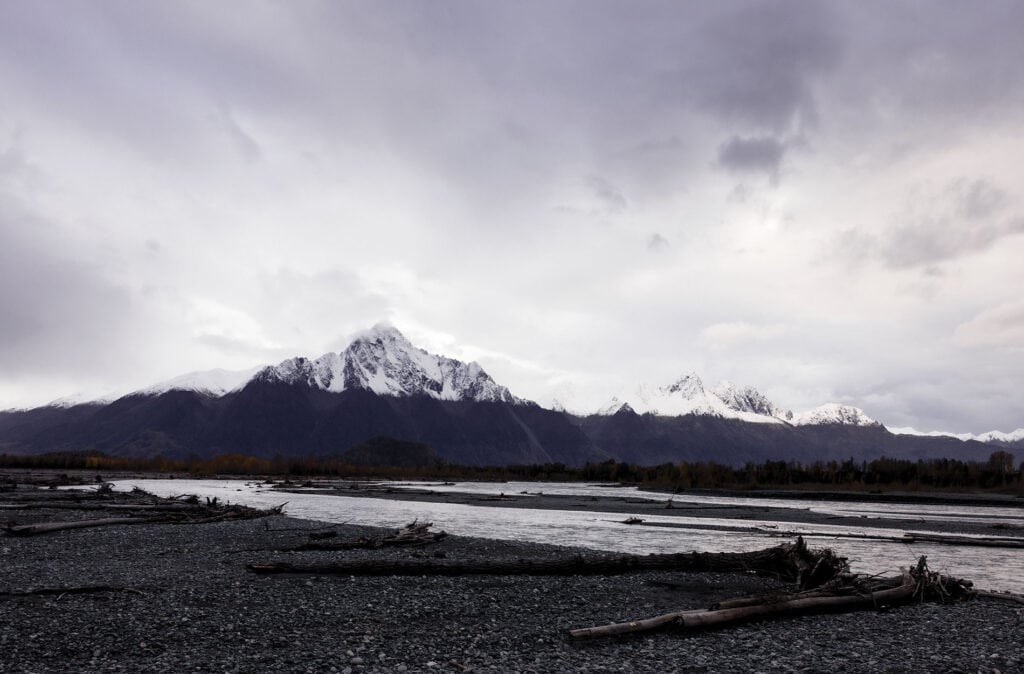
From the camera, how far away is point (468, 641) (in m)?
15.5

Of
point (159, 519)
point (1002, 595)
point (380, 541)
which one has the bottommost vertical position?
point (159, 519)

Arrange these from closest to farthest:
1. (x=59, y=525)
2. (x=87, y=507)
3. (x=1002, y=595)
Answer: (x=1002, y=595) → (x=59, y=525) → (x=87, y=507)

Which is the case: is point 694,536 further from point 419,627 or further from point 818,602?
point 419,627

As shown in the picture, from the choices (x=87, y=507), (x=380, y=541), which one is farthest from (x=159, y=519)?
(x=380, y=541)

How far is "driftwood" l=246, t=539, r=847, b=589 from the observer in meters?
23.4

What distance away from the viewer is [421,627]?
16656 mm

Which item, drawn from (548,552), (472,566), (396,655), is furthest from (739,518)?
(396,655)

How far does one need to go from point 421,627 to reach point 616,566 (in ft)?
37.2

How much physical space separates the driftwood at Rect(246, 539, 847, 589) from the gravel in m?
0.81

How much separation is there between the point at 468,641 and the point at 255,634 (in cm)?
481

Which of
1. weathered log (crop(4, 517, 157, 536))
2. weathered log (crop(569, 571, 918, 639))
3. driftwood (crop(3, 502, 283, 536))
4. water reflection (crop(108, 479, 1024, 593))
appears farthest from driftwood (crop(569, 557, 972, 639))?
driftwood (crop(3, 502, 283, 536))

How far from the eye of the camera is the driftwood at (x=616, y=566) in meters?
23.4

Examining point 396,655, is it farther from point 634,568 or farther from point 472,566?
point 634,568

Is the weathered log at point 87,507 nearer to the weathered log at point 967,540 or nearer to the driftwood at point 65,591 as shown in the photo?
the driftwood at point 65,591
